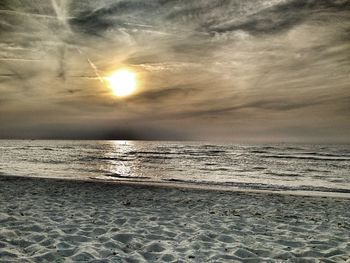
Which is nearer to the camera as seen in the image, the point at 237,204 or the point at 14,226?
the point at 14,226

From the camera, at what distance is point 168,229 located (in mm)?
8297

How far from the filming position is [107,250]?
649cm

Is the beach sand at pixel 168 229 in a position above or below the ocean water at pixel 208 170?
above

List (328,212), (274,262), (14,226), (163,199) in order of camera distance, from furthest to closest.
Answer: (163,199) < (328,212) < (14,226) < (274,262)

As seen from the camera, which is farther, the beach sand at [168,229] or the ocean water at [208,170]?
the ocean water at [208,170]

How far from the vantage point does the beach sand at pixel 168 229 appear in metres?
6.37

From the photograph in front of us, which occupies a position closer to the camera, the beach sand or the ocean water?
the beach sand

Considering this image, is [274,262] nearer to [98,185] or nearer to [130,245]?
[130,245]

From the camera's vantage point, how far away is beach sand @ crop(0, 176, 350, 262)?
6.37 metres

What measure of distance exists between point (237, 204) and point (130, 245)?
6.76 metres

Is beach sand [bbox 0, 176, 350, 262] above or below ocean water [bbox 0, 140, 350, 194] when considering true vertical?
above

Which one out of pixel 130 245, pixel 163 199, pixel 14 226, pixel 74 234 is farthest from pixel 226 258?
pixel 163 199

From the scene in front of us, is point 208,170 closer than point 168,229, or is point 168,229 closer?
point 168,229

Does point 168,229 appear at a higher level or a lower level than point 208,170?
higher
